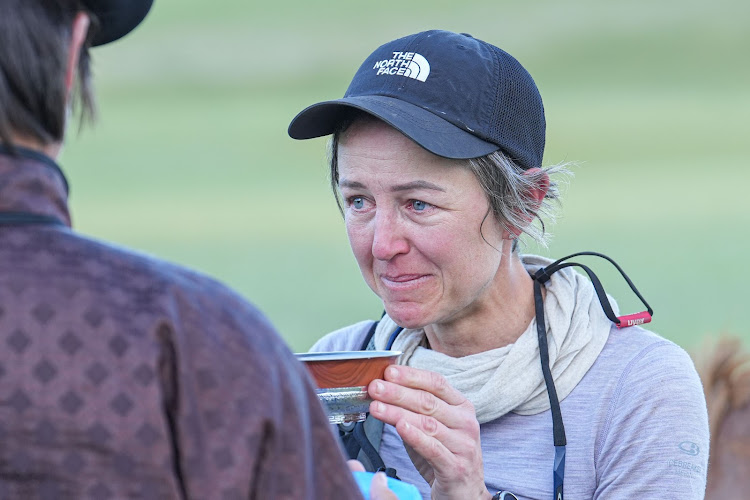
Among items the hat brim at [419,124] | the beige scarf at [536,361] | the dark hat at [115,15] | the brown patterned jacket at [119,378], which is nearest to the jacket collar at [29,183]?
the brown patterned jacket at [119,378]

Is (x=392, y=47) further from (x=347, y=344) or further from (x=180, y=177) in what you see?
(x=180, y=177)

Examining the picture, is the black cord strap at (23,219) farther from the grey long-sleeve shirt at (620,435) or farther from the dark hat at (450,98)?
the grey long-sleeve shirt at (620,435)

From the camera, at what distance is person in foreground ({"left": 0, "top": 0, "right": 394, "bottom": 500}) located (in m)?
0.87

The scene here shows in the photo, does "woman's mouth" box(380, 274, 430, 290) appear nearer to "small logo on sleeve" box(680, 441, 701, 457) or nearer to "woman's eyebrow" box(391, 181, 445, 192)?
"woman's eyebrow" box(391, 181, 445, 192)

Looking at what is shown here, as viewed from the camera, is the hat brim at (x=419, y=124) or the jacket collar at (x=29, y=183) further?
the hat brim at (x=419, y=124)

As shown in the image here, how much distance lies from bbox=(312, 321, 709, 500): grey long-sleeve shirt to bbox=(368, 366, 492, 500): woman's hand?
0.22 meters

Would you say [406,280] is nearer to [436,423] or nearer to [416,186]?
[416,186]

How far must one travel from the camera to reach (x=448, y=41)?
2.00 metres

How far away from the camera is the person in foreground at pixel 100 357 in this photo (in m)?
0.87

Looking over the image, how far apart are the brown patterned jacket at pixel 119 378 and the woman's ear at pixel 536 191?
47.3 inches

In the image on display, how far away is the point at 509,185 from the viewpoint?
1.99 m

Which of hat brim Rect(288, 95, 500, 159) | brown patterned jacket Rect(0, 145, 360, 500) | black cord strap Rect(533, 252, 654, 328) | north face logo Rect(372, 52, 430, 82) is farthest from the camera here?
black cord strap Rect(533, 252, 654, 328)

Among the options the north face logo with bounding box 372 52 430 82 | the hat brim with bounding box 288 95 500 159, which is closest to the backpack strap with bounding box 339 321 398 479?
the hat brim with bounding box 288 95 500 159

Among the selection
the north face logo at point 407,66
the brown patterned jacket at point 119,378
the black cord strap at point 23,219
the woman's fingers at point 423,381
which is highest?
the north face logo at point 407,66
